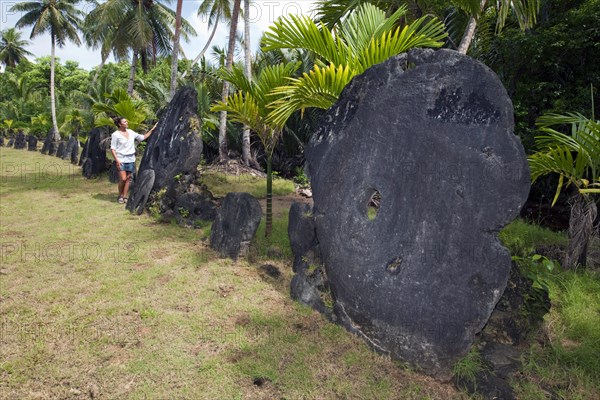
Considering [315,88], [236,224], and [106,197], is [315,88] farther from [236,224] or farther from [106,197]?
[106,197]

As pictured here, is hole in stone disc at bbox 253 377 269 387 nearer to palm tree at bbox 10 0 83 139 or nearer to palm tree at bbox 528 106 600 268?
palm tree at bbox 528 106 600 268

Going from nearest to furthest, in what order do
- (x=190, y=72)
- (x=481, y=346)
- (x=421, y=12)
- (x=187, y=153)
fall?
1. (x=481, y=346)
2. (x=187, y=153)
3. (x=421, y=12)
4. (x=190, y=72)

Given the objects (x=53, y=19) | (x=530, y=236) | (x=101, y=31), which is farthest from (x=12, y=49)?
(x=530, y=236)

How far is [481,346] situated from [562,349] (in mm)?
693

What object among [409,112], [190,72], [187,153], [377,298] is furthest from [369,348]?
[190,72]

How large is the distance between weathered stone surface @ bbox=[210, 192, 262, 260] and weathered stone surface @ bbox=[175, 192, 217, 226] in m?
1.42

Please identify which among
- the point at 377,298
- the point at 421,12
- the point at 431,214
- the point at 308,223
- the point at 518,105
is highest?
the point at 421,12

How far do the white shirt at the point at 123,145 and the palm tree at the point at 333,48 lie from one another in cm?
414

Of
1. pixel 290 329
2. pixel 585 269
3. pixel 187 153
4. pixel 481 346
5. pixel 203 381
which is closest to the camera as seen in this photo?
pixel 203 381

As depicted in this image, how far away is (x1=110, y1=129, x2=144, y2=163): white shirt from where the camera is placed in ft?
24.3

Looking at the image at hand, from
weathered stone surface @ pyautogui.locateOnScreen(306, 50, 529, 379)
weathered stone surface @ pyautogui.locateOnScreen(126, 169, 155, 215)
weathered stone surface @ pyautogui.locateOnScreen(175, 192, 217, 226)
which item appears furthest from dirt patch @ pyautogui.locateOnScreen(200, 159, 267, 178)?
weathered stone surface @ pyautogui.locateOnScreen(306, 50, 529, 379)

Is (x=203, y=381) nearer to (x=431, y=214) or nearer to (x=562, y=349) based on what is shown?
(x=431, y=214)

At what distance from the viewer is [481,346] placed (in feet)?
9.68

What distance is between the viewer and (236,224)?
194 inches
